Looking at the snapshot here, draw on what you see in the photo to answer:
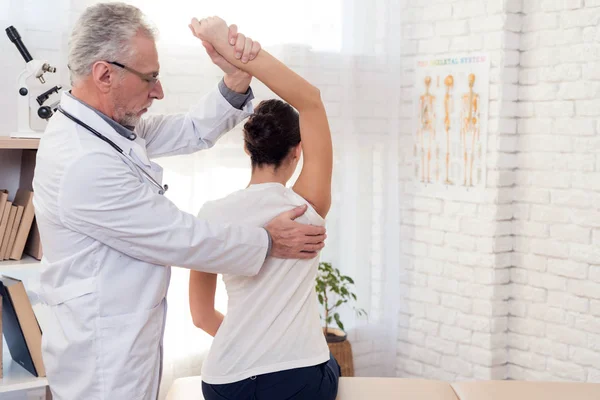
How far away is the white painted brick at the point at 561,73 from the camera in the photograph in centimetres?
324

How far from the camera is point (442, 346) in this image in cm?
375

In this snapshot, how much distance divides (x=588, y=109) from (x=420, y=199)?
0.94m

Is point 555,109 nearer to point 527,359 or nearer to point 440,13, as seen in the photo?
point 440,13

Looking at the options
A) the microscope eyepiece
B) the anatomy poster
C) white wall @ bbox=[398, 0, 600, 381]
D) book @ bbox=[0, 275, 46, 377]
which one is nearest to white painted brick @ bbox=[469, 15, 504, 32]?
white wall @ bbox=[398, 0, 600, 381]

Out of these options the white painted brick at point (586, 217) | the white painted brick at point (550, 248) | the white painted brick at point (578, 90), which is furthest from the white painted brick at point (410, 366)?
the white painted brick at point (578, 90)

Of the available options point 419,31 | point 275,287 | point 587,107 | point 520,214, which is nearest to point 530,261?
point 520,214

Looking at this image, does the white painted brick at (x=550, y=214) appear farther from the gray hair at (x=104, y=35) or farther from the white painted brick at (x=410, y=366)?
the gray hair at (x=104, y=35)

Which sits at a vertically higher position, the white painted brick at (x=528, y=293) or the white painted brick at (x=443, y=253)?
the white painted brick at (x=443, y=253)

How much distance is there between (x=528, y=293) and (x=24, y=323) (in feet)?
7.12

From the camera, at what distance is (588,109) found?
10.5 ft

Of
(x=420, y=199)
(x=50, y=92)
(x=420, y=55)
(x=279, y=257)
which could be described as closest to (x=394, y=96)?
→ (x=420, y=55)

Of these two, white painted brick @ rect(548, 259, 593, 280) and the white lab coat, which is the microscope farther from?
white painted brick @ rect(548, 259, 593, 280)

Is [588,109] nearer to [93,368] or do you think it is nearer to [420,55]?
[420,55]

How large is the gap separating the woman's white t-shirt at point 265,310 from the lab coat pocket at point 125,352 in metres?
0.19
